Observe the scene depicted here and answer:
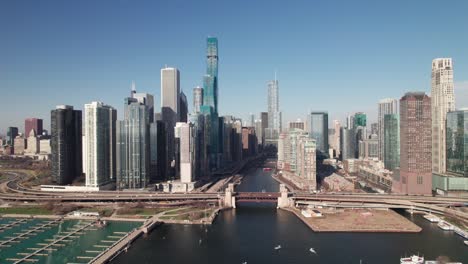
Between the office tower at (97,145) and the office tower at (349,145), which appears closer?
the office tower at (97,145)

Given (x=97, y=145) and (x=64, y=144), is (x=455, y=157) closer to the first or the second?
(x=97, y=145)

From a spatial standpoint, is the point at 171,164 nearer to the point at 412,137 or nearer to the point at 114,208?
the point at 114,208

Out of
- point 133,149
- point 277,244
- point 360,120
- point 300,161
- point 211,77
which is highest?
point 211,77

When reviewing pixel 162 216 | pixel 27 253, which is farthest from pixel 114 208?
pixel 27 253

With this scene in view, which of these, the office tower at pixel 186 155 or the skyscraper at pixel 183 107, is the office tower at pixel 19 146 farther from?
the office tower at pixel 186 155

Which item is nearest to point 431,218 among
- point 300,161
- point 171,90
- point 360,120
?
point 300,161

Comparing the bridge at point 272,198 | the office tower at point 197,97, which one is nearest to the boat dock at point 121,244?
the bridge at point 272,198
